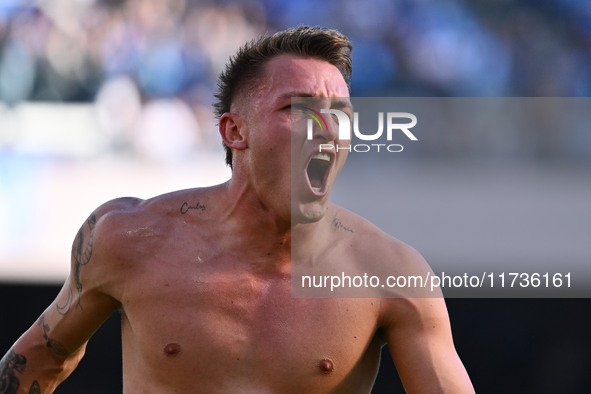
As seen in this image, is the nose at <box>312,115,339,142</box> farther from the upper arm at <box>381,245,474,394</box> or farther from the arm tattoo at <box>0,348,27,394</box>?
the arm tattoo at <box>0,348,27,394</box>

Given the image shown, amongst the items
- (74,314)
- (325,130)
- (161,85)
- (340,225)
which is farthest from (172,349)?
(161,85)

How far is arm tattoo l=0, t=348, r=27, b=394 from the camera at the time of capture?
2.82 meters

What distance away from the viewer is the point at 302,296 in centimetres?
267

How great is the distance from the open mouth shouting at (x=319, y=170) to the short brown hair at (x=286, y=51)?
0.31 metres

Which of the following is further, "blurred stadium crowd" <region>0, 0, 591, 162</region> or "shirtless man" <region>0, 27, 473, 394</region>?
"blurred stadium crowd" <region>0, 0, 591, 162</region>

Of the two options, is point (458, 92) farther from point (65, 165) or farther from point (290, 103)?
point (290, 103)

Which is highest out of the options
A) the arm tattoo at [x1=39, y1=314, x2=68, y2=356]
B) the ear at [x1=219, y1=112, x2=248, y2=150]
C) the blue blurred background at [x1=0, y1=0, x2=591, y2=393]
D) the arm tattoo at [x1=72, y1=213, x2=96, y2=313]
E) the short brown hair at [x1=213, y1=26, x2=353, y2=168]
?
the blue blurred background at [x1=0, y1=0, x2=591, y2=393]

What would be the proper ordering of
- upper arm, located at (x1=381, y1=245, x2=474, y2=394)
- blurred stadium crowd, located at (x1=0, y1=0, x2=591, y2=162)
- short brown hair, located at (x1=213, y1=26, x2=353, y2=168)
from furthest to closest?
blurred stadium crowd, located at (x1=0, y1=0, x2=591, y2=162), short brown hair, located at (x1=213, y1=26, x2=353, y2=168), upper arm, located at (x1=381, y1=245, x2=474, y2=394)

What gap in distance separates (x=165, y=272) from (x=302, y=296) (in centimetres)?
43

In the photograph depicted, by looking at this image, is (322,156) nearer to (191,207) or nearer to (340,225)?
(340,225)

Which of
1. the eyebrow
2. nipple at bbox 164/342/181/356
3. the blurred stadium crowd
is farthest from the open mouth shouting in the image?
the blurred stadium crowd

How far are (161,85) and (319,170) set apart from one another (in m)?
3.52

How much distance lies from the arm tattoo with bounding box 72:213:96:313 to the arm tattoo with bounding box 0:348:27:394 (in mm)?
316

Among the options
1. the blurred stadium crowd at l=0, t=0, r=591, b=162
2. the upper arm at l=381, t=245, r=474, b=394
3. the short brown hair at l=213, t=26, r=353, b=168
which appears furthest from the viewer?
the blurred stadium crowd at l=0, t=0, r=591, b=162
